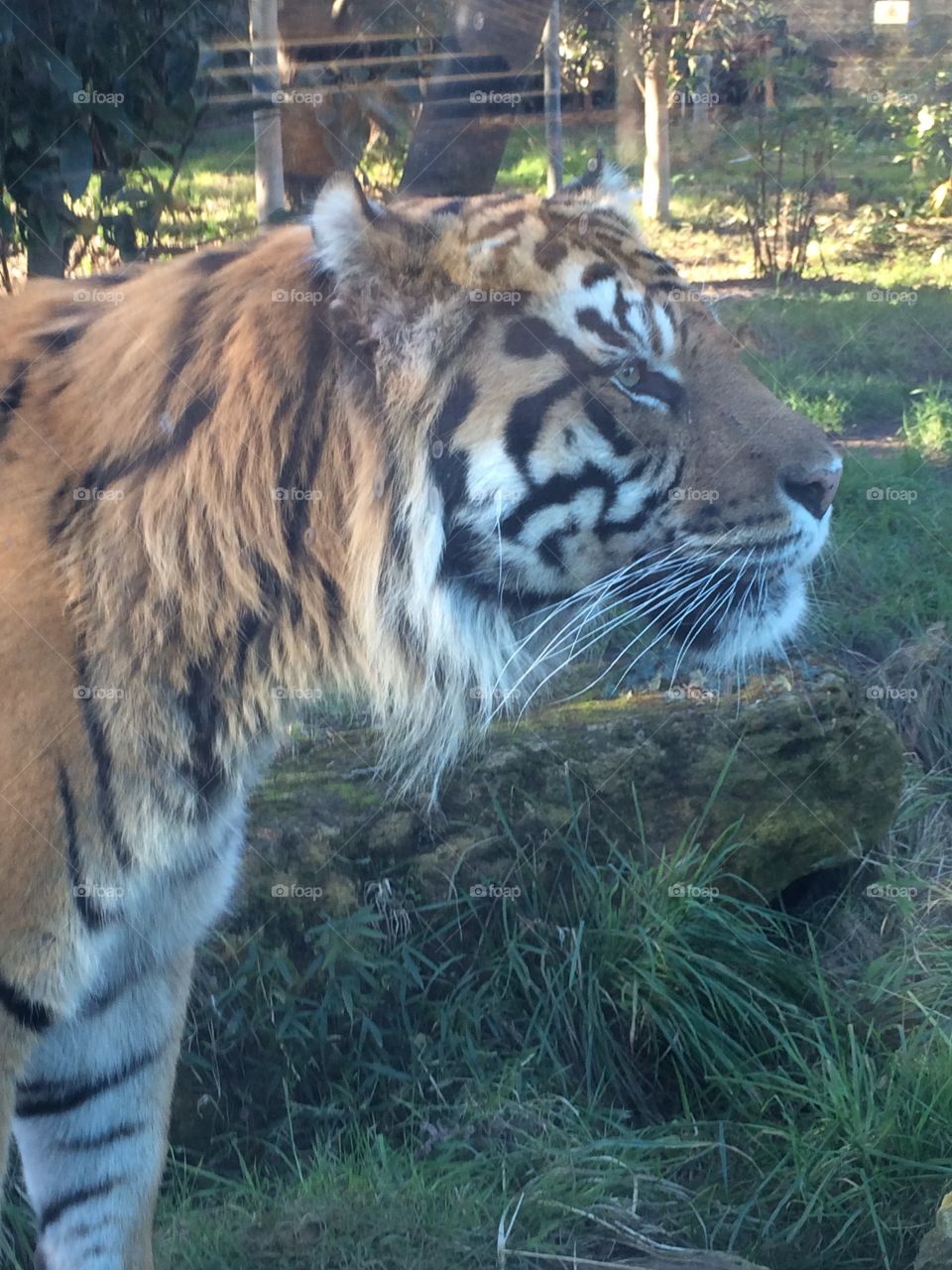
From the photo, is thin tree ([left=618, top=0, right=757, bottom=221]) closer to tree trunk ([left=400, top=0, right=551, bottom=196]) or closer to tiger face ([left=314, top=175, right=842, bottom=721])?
tree trunk ([left=400, top=0, right=551, bottom=196])

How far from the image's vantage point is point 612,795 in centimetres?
237

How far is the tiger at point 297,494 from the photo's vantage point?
1.49 metres

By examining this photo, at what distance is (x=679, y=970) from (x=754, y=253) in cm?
151

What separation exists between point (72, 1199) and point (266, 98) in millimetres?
1736

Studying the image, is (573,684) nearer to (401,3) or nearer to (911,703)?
(911,703)

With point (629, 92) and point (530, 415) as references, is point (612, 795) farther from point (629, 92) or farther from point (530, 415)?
point (629, 92)

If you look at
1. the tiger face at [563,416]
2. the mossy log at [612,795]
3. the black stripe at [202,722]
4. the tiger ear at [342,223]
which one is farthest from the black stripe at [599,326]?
the mossy log at [612,795]

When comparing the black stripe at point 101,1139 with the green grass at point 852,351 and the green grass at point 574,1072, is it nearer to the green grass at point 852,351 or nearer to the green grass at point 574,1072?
the green grass at point 574,1072

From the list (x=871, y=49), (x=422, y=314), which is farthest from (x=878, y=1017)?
(x=871, y=49)

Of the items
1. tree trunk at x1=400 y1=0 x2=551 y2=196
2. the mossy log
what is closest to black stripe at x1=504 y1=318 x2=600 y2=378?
tree trunk at x1=400 y1=0 x2=551 y2=196

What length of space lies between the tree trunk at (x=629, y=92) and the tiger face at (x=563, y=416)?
0.75m

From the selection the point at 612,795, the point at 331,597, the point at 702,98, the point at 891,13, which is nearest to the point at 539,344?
the point at 331,597

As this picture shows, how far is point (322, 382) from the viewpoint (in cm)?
151

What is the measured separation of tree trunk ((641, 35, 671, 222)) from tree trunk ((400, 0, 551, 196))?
24 cm
